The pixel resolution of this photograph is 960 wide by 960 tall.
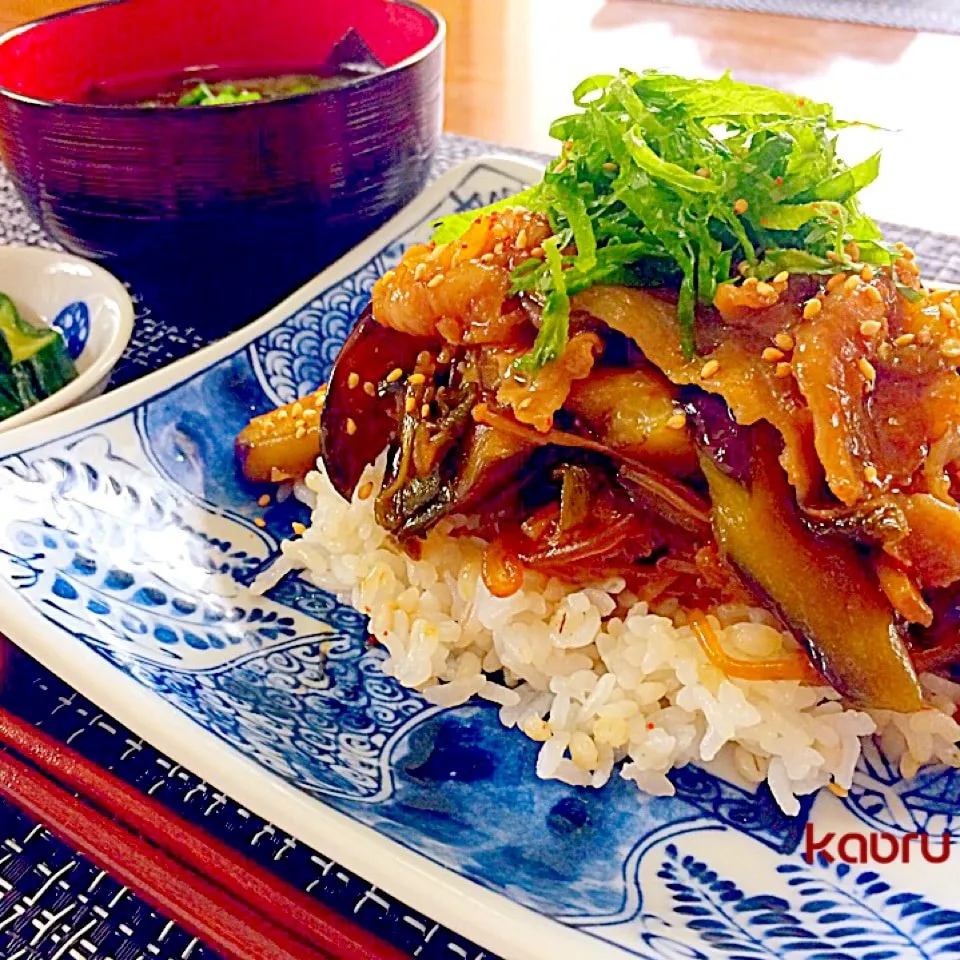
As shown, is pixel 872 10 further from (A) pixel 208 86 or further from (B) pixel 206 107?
(B) pixel 206 107

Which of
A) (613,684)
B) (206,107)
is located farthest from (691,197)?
(206,107)

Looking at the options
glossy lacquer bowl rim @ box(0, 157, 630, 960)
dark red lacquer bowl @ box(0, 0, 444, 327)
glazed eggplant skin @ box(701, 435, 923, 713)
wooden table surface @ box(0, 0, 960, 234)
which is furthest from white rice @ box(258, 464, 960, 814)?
wooden table surface @ box(0, 0, 960, 234)

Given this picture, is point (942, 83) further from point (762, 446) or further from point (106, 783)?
point (106, 783)

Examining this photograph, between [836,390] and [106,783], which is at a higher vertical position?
[836,390]

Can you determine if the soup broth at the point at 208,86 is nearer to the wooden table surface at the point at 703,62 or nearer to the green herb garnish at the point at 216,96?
the green herb garnish at the point at 216,96

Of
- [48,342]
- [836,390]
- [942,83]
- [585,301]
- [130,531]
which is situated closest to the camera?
[836,390]

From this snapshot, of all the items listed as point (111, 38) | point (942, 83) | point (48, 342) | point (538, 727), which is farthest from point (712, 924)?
point (942, 83)
